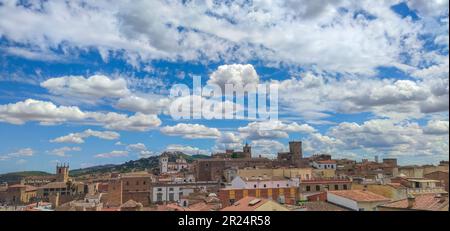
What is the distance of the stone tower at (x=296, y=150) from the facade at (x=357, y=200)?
1289 inches

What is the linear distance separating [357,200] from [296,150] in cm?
3560

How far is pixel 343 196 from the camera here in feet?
49.9

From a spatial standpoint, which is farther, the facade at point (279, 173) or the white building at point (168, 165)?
the white building at point (168, 165)

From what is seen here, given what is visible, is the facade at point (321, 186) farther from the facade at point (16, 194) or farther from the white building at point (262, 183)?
the facade at point (16, 194)

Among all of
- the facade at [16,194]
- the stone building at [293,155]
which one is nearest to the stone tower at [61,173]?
the facade at [16,194]

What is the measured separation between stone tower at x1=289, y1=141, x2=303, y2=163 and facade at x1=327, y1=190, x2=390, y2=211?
1289 inches

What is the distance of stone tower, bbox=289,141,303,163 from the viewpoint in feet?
160

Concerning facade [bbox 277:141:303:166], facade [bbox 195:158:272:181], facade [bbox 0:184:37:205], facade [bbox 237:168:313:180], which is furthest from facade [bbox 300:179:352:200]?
facade [bbox 0:184:37:205]

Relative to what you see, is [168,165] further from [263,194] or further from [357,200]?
[357,200]

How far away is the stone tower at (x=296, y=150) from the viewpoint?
4881 centimetres

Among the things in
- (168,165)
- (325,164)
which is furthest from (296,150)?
(168,165)

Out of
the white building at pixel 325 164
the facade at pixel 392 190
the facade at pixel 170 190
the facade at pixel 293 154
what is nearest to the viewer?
the facade at pixel 392 190
